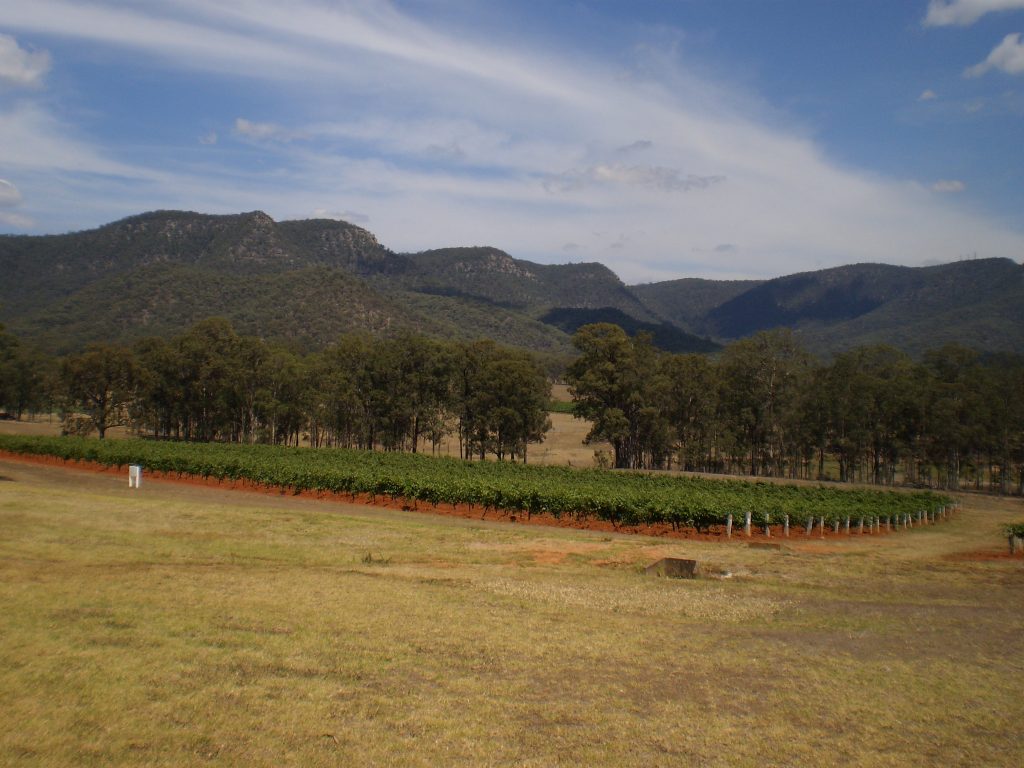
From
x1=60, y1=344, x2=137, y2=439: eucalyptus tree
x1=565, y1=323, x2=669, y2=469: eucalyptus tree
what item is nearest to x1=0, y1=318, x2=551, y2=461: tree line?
x1=60, y1=344, x2=137, y2=439: eucalyptus tree

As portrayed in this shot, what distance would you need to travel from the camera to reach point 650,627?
13469 mm

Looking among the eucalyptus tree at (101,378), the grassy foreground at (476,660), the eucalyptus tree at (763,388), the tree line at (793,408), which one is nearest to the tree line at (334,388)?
the eucalyptus tree at (101,378)

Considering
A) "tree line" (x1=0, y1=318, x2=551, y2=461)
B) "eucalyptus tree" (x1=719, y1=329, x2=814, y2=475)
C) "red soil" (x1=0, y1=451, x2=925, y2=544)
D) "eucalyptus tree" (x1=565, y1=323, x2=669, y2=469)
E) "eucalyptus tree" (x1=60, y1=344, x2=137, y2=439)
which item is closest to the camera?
"red soil" (x1=0, y1=451, x2=925, y2=544)

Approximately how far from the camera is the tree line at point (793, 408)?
2633 inches

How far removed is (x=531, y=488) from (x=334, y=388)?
4438 centimetres

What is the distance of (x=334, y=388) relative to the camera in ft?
246

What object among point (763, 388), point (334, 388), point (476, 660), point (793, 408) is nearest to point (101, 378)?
point (334, 388)

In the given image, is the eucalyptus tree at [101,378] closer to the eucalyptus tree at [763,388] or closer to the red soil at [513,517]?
the red soil at [513,517]

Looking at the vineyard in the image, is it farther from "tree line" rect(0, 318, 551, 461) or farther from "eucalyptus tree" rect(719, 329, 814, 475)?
"eucalyptus tree" rect(719, 329, 814, 475)

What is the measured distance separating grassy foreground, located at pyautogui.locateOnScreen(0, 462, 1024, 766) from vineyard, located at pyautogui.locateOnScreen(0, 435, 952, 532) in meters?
11.9

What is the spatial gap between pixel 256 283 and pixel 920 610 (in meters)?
194

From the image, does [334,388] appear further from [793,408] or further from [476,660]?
[476,660]

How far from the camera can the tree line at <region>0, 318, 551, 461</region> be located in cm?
7119

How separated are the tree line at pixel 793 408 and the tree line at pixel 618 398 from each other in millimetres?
185
